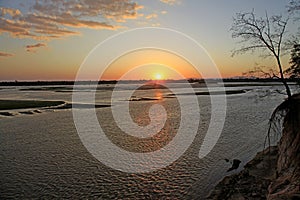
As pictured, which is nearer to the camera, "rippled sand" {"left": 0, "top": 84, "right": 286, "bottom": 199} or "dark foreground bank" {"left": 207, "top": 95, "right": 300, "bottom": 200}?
"dark foreground bank" {"left": 207, "top": 95, "right": 300, "bottom": 200}

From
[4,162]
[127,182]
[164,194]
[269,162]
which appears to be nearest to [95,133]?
[4,162]

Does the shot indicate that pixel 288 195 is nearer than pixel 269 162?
Yes

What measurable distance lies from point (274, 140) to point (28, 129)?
77.1ft

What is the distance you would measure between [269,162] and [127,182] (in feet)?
26.0

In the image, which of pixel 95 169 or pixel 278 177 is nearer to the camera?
pixel 278 177

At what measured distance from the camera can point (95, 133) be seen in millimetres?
25734

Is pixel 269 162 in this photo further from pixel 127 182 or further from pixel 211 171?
pixel 127 182

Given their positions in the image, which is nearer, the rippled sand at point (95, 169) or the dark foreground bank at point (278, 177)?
the dark foreground bank at point (278, 177)

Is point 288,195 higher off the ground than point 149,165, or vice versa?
point 288,195

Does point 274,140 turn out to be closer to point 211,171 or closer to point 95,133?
point 211,171

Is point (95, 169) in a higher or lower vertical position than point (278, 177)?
lower

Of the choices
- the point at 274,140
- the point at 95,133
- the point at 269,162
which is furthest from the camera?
the point at 95,133

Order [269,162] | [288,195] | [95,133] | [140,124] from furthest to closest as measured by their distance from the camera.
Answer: [140,124], [95,133], [269,162], [288,195]

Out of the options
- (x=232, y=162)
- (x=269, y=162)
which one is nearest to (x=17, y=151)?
(x=232, y=162)
